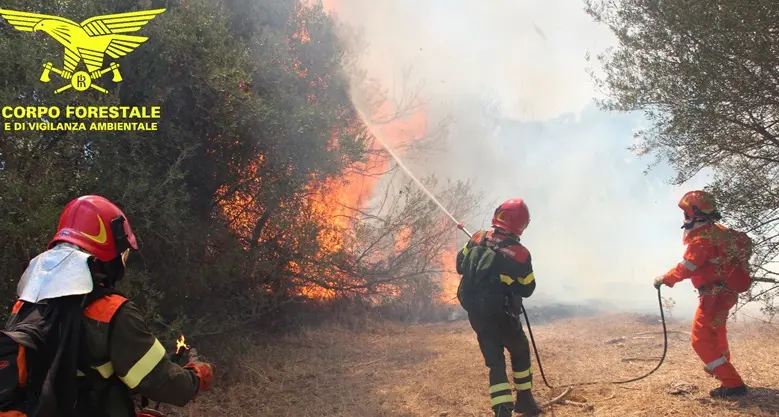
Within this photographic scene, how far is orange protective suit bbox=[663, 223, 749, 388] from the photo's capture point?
4289 millimetres

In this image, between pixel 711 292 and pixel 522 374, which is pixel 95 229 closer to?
pixel 522 374

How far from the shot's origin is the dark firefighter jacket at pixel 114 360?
1.98 m

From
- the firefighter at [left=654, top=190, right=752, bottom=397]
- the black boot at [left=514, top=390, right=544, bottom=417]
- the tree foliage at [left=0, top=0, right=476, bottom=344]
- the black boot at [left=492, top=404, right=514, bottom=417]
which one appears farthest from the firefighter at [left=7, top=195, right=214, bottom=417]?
the firefighter at [left=654, top=190, right=752, bottom=397]

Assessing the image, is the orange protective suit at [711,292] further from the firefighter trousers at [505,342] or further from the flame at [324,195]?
the flame at [324,195]

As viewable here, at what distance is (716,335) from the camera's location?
448 centimetres

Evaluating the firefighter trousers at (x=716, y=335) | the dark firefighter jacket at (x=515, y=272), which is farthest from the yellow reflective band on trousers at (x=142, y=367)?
the firefighter trousers at (x=716, y=335)

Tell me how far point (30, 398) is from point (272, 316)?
6290 mm

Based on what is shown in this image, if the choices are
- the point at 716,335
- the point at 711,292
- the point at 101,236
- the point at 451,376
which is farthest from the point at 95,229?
the point at 716,335

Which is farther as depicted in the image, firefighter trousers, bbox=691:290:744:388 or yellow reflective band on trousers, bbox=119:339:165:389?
firefighter trousers, bbox=691:290:744:388

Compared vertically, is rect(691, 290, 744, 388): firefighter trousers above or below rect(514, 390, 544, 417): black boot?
above

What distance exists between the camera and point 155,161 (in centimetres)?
528

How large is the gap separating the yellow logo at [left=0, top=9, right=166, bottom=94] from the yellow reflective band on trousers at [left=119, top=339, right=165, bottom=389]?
12.4ft

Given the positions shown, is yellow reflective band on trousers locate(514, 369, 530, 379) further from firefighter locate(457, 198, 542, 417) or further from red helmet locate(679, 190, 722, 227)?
red helmet locate(679, 190, 722, 227)

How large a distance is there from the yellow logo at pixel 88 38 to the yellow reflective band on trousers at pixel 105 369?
3.74 meters
